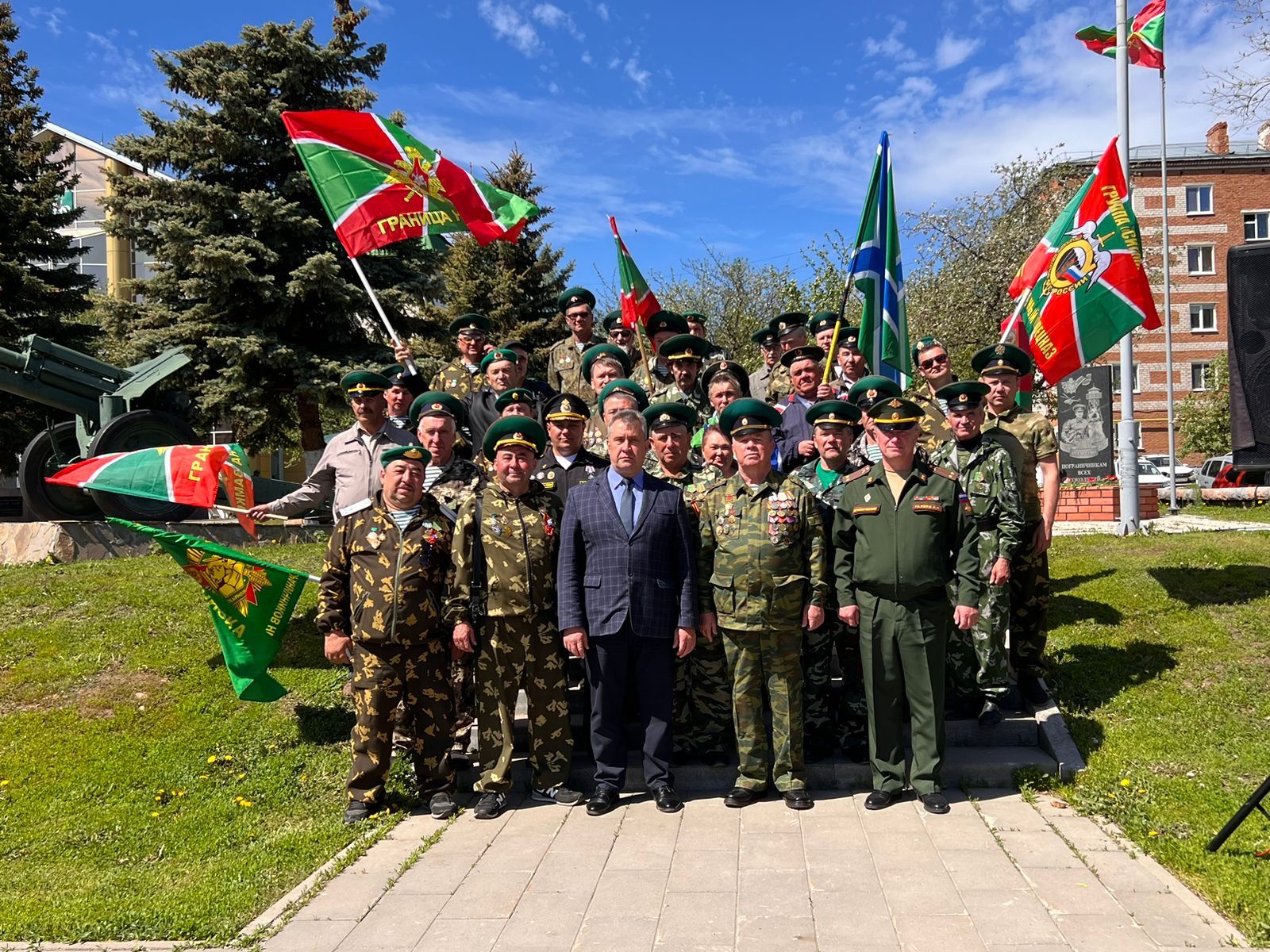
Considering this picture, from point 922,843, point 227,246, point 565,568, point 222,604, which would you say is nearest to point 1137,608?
point 922,843

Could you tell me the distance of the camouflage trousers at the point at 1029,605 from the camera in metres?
5.78

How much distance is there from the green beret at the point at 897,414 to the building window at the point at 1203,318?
44013 mm

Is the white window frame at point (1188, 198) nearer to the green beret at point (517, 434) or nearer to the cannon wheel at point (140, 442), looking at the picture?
the cannon wheel at point (140, 442)

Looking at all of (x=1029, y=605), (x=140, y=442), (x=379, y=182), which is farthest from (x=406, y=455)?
(x=140, y=442)

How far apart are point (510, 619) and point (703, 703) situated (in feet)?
4.12

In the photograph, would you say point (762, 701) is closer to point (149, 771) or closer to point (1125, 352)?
point (149, 771)

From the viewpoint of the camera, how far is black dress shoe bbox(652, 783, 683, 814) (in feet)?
15.6

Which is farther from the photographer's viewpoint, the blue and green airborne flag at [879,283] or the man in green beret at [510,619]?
the blue and green airborne flag at [879,283]

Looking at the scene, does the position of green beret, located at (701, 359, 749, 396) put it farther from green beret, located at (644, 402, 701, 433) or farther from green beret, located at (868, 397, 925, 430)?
green beret, located at (868, 397, 925, 430)

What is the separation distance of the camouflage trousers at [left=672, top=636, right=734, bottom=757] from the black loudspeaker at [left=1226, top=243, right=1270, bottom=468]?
282 cm

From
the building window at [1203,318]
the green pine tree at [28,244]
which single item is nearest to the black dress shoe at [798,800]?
the green pine tree at [28,244]

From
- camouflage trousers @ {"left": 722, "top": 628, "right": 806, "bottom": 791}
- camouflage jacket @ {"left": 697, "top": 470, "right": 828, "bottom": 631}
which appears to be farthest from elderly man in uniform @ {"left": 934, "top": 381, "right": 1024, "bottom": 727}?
camouflage trousers @ {"left": 722, "top": 628, "right": 806, "bottom": 791}

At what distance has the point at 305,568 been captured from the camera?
31.9 feet

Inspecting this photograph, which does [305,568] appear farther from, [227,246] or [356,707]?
[227,246]
